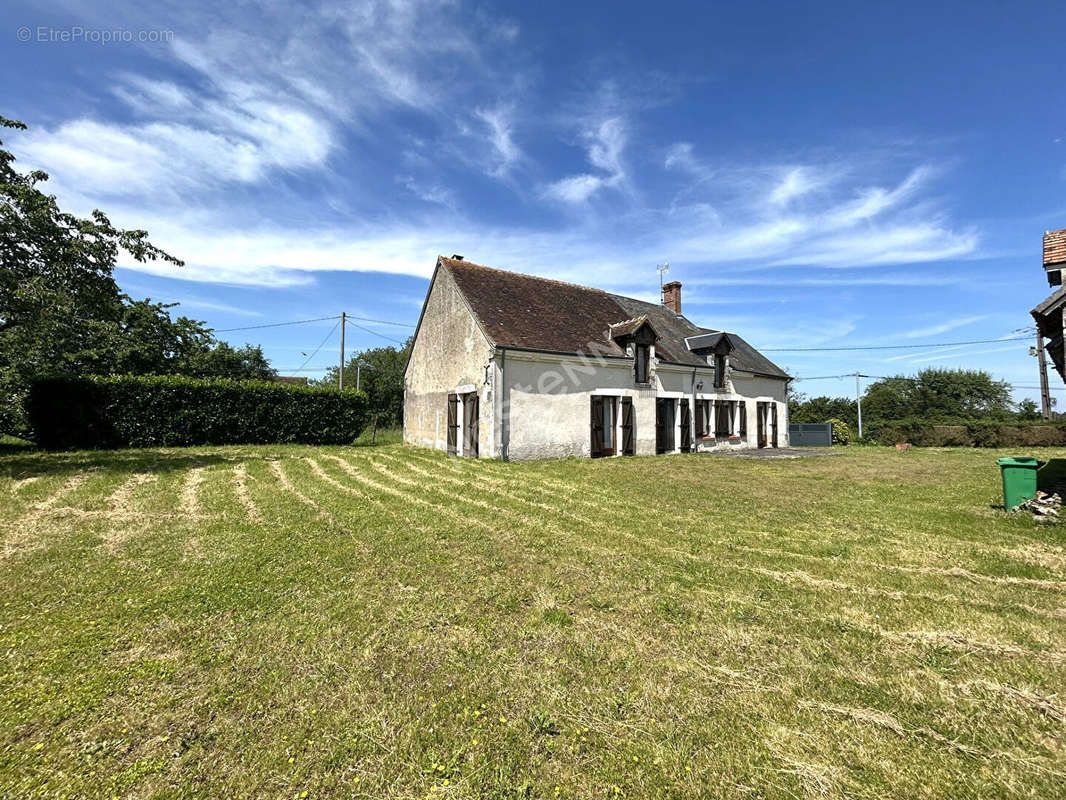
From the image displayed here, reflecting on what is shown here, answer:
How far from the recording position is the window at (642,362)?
55.7ft

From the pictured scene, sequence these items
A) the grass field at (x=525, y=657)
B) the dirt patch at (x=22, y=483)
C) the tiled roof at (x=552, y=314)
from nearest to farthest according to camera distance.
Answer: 1. the grass field at (x=525, y=657)
2. the dirt patch at (x=22, y=483)
3. the tiled roof at (x=552, y=314)

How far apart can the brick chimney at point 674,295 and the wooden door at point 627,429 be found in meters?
10.6

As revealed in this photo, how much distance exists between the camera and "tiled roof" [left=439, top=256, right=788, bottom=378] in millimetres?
15070

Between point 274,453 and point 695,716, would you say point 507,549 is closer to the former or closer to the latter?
point 695,716

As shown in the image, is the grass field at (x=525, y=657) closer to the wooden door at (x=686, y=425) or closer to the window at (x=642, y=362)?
the window at (x=642, y=362)

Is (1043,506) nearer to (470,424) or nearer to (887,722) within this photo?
(887,722)

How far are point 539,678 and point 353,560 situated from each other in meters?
2.92

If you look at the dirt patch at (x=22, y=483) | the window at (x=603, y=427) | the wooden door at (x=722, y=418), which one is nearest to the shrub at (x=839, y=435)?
the wooden door at (x=722, y=418)

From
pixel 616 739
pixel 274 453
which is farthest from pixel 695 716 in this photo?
pixel 274 453

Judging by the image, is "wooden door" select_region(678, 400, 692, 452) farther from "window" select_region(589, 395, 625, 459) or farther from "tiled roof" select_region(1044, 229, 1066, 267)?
"tiled roof" select_region(1044, 229, 1066, 267)

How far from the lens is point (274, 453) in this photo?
1476cm

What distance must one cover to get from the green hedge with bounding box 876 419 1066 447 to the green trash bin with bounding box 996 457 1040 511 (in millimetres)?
22889

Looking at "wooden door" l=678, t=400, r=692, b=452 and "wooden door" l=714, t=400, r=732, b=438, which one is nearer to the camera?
"wooden door" l=678, t=400, r=692, b=452

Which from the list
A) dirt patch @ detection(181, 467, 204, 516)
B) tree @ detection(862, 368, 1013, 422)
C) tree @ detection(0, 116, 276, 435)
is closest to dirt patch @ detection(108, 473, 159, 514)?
dirt patch @ detection(181, 467, 204, 516)
